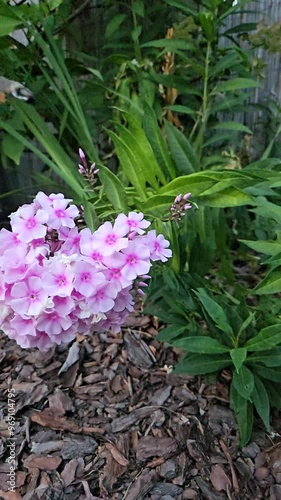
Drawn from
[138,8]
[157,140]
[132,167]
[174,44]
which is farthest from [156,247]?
[138,8]

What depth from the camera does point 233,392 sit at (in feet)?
3.51

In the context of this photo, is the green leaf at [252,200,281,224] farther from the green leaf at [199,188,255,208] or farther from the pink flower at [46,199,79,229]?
the pink flower at [46,199,79,229]

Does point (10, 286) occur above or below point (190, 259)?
above

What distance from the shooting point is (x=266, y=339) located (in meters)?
1.02

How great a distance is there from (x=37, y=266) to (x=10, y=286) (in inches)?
2.5

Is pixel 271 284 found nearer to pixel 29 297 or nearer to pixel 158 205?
pixel 158 205

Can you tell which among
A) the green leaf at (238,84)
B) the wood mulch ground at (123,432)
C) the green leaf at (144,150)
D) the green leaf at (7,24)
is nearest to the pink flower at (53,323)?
the wood mulch ground at (123,432)

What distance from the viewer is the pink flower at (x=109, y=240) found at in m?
0.82

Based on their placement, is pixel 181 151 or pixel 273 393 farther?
pixel 181 151

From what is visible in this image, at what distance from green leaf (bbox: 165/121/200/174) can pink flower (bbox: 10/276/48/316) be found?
2.01ft

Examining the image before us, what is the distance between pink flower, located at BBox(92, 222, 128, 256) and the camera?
32.3 inches

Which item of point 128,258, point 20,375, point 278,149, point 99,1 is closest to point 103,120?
point 99,1

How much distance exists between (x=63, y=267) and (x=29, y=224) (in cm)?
11

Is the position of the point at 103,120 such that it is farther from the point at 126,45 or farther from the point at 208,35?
the point at 208,35
